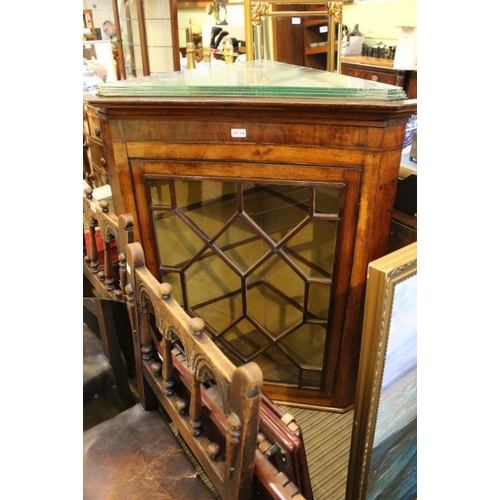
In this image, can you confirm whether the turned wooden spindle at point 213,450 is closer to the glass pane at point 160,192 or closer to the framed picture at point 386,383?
the framed picture at point 386,383

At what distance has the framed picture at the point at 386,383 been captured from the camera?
0.63 metres

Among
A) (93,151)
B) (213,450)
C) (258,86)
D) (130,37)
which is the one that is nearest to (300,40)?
(130,37)

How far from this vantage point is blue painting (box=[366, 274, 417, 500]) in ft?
2.18

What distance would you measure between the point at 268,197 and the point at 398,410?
0.52m

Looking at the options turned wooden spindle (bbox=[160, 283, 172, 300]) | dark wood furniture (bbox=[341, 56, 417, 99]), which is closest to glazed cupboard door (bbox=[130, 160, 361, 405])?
turned wooden spindle (bbox=[160, 283, 172, 300])

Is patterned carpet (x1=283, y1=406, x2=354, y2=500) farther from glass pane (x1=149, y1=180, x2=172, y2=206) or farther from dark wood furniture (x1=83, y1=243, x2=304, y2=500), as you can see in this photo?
glass pane (x1=149, y1=180, x2=172, y2=206)

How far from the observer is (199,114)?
3.01 feet

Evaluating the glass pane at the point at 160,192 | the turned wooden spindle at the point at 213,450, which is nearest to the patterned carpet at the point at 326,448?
the turned wooden spindle at the point at 213,450

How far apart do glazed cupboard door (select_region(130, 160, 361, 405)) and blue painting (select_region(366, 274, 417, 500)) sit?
292 millimetres
